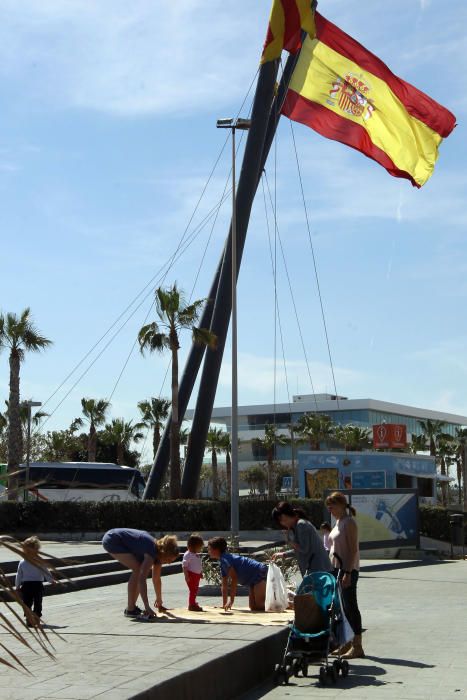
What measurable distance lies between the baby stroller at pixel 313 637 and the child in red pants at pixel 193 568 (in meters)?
3.49

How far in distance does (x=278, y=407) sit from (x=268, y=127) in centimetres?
7803

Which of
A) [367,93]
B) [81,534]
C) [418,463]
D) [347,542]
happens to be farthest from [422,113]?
[418,463]

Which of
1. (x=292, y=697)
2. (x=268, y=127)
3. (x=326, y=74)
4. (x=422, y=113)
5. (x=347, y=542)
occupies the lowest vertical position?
(x=292, y=697)

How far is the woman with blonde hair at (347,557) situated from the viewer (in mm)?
10125

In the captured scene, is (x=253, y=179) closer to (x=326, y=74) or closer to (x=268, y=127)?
(x=268, y=127)

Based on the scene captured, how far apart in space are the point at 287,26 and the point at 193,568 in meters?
15.8

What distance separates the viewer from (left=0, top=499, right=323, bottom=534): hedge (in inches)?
1458

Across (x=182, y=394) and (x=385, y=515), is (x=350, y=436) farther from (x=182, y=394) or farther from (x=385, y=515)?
(x=385, y=515)

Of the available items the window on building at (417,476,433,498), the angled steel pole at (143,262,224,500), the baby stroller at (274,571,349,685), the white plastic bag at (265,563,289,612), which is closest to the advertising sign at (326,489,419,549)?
the angled steel pole at (143,262,224,500)

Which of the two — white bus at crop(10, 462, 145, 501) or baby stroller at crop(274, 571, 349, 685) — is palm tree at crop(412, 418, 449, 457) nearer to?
white bus at crop(10, 462, 145, 501)

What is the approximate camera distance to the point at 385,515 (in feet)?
95.2

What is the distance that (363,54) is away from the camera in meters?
24.3

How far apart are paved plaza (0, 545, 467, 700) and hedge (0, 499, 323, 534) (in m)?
22.6

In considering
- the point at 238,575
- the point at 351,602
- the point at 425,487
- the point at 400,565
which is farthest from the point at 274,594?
the point at 425,487
